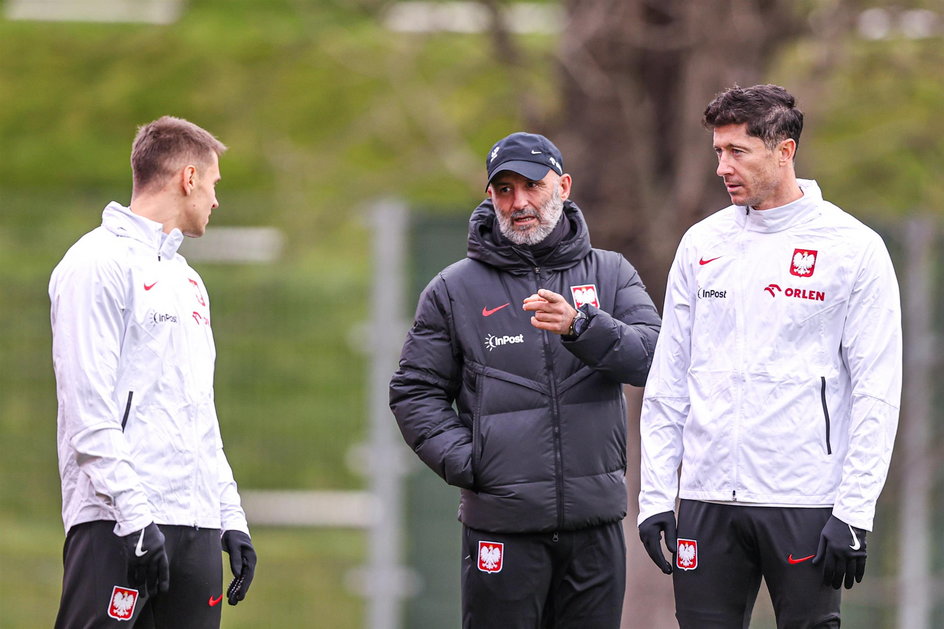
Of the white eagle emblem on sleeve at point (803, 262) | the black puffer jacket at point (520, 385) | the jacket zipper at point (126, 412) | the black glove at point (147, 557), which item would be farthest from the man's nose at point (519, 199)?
the black glove at point (147, 557)

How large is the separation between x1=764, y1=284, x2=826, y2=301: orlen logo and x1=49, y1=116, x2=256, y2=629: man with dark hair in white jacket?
1658mm

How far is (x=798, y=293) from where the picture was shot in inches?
158

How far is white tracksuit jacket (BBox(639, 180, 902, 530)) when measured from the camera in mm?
3930

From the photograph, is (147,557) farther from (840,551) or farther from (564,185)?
(840,551)

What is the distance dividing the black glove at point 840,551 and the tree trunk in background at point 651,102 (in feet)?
13.5

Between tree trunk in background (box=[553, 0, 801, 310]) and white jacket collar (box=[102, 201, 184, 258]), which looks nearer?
white jacket collar (box=[102, 201, 184, 258])

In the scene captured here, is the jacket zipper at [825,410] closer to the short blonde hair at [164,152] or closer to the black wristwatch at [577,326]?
the black wristwatch at [577,326]

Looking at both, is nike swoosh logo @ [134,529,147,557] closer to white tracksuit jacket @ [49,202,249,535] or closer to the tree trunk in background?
white tracksuit jacket @ [49,202,249,535]

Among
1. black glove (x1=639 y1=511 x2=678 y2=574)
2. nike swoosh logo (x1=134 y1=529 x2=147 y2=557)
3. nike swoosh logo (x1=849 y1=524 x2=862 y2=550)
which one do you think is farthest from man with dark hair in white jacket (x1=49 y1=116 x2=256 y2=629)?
nike swoosh logo (x1=849 y1=524 x2=862 y2=550)

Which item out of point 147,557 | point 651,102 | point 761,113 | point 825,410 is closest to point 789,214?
point 761,113

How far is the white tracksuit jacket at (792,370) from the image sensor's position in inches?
155

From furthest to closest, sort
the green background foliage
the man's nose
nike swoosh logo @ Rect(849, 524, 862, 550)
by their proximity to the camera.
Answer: the green background foliage
the man's nose
nike swoosh logo @ Rect(849, 524, 862, 550)

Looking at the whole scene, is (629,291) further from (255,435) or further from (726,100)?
(255,435)

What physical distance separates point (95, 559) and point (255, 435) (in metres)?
5.43
